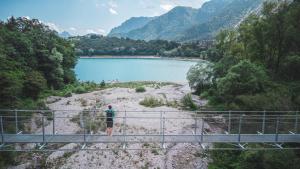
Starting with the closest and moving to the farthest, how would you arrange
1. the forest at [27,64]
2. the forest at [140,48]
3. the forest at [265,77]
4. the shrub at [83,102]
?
1. the forest at [265,77]
2. the forest at [27,64]
3. the shrub at [83,102]
4. the forest at [140,48]

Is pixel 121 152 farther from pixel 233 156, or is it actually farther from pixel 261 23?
pixel 261 23

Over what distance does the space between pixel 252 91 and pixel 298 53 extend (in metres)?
5.68

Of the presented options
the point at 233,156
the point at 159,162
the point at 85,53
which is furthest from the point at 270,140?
the point at 85,53

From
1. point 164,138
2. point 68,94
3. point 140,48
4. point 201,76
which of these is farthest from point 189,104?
point 140,48

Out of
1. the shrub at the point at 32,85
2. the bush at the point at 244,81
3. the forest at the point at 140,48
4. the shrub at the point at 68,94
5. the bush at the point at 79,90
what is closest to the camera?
the bush at the point at 244,81

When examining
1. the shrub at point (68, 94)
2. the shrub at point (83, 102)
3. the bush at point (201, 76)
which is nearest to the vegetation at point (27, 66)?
the shrub at point (68, 94)

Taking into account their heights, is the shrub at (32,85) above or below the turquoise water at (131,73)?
above

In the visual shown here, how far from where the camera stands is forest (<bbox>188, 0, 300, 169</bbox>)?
1766 centimetres

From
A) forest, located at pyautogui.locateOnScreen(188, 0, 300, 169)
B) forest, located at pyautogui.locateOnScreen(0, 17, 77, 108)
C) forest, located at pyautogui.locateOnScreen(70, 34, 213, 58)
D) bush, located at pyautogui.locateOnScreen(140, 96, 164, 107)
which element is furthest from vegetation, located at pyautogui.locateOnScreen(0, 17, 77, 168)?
forest, located at pyautogui.locateOnScreen(70, 34, 213, 58)

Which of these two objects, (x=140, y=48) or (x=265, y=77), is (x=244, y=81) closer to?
(x=265, y=77)

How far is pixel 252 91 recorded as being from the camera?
25328 mm

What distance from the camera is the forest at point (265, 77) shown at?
17.7m

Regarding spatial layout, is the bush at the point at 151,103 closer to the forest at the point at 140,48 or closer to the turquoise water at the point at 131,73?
the turquoise water at the point at 131,73

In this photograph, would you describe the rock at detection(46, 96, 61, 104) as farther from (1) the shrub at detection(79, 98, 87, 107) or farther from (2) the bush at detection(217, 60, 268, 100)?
(2) the bush at detection(217, 60, 268, 100)
